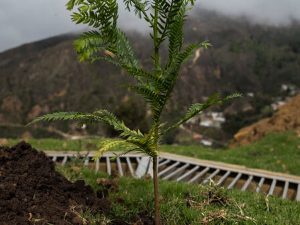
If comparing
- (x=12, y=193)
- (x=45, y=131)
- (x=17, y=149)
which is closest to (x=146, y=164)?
(x=17, y=149)

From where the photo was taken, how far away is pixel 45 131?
6270 inches

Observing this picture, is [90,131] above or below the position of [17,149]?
below

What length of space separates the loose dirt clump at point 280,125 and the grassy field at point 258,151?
→ 1510 mm

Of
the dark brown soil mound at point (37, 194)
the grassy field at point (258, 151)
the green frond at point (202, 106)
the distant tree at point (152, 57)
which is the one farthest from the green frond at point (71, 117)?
the grassy field at point (258, 151)

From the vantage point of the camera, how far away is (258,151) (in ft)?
67.3

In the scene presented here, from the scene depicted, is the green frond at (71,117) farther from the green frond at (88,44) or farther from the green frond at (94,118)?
the green frond at (88,44)

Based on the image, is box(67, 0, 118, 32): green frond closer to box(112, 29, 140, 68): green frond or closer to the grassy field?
box(112, 29, 140, 68): green frond

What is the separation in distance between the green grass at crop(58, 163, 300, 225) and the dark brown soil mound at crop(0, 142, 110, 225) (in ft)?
1.12

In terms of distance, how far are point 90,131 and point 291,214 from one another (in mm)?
156307

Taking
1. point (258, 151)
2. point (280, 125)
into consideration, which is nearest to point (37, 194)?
point (258, 151)

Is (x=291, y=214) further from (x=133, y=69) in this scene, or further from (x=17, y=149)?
(x=17, y=149)

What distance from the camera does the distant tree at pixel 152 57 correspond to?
588 centimetres

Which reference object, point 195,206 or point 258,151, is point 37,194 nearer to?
point 195,206

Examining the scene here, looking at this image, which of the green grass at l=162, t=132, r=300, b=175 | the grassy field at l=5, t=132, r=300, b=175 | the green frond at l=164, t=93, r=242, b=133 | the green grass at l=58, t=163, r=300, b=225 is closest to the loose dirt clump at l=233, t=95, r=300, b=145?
the green grass at l=162, t=132, r=300, b=175
